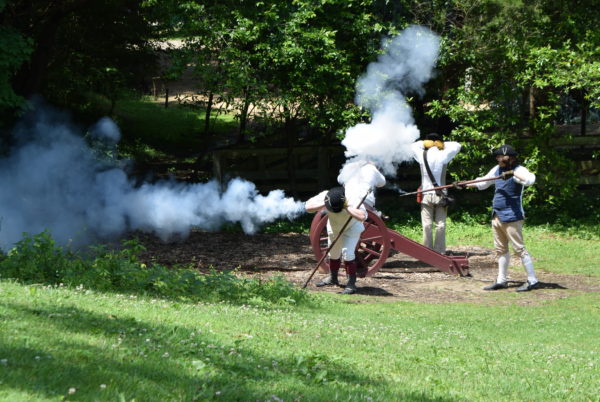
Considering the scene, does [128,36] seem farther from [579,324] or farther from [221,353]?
[221,353]

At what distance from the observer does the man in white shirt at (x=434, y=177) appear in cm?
1390

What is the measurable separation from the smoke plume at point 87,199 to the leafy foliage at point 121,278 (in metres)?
3.72

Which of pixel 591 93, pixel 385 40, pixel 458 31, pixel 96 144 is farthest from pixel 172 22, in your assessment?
pixel 591 93

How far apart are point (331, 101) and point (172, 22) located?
369 centimetres

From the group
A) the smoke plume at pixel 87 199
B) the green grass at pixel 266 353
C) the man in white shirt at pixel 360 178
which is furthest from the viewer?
the smoke plume at pixel 87 199

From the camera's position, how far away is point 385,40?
17.3 metres

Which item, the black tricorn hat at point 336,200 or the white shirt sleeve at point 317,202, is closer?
the black tricorn hat at point 336,200

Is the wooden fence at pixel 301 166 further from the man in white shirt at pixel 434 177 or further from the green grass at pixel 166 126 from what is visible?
the green grass at pixel 166 126

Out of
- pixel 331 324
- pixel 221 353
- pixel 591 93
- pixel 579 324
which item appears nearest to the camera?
pixel 221 353

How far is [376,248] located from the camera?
12.9 metres

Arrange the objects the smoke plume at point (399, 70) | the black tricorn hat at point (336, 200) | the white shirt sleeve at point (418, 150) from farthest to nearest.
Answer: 1. the smoke plume at point (399, 70)
2. the white shirt sleeve at point (418, 150)
3. the black tricorn hat at point (336, 200)

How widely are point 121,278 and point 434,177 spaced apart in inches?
242

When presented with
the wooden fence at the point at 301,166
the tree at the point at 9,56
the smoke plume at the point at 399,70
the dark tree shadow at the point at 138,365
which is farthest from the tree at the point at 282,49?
the dark tree shadow at the point at 138,365

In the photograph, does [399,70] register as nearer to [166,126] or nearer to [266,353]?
[266,353]
